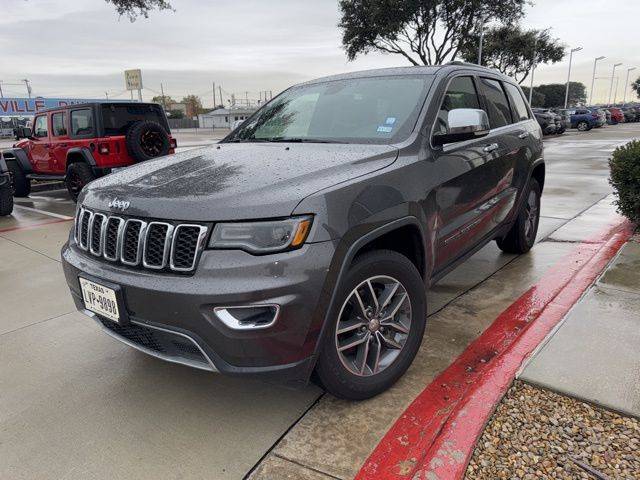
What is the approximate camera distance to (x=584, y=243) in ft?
17.5

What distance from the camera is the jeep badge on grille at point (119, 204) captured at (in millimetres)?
2326

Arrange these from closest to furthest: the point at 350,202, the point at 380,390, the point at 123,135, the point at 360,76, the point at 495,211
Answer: the point at 350,202, the point at 380,390, the point at 360,76, the point at 495,211, the point at 123,135

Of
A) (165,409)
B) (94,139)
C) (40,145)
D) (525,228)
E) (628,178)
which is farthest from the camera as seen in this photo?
(40,145)

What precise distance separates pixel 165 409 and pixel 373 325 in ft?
3.95

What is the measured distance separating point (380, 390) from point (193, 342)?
3.48 ft

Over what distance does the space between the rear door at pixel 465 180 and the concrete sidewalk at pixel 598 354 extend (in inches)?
32.9

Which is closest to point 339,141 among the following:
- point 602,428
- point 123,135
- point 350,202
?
point 350,202

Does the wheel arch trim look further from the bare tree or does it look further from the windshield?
the bare tree

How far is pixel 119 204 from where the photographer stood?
2367 mm

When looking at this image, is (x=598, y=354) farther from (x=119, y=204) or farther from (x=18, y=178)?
(x=18, y=178)

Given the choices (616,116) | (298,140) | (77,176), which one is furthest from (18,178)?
(616,116)

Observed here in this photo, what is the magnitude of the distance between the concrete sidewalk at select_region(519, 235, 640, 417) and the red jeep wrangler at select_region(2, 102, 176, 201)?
7.67 meters

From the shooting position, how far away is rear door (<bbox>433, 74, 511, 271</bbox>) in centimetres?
301

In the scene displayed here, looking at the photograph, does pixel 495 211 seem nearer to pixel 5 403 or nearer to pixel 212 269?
pixel 212 269
